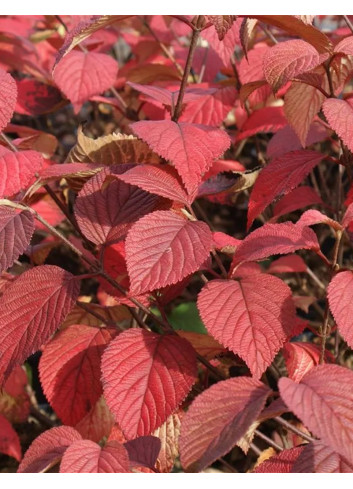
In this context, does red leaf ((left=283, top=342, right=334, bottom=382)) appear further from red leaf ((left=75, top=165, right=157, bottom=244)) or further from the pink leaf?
the pink leaf

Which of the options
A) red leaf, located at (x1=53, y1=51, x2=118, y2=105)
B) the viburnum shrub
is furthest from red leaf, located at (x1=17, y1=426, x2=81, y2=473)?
red leaf, located at (x1=53, y1=51, x2=118, y2=105)

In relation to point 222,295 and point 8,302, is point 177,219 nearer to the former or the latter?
point 222,295

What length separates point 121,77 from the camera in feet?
7.23

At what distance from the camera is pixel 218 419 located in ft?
2.70

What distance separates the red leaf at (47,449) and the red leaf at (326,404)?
12.6 inches

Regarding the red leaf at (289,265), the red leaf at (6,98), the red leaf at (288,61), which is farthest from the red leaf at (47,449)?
the red leaf at (289,265)

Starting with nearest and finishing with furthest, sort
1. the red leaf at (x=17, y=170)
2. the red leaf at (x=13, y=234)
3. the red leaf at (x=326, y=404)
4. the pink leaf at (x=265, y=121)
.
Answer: the red leaf at (x=326, y=404) < the red leaf at (x=13, y=234) < the red leaf at (x=17, y=170) < the pink leaf at (x=265, y=121)

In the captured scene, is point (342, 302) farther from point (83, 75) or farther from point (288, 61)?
point (83, 75)

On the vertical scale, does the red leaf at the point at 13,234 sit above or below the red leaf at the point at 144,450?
above

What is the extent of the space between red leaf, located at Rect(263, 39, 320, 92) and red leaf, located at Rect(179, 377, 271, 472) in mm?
427

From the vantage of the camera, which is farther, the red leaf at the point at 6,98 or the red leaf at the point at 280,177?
the red leaf at the point at 280,177

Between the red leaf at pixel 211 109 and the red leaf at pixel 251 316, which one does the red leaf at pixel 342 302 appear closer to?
the red leaf at pixel 251 316

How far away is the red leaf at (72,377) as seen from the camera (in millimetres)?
1159
